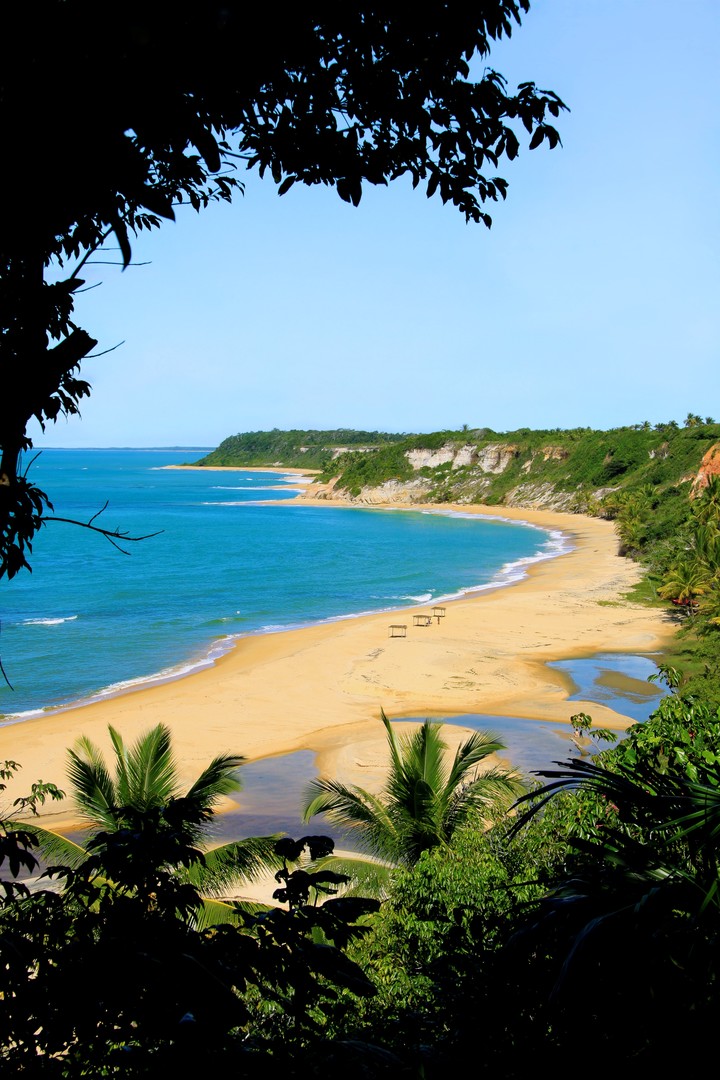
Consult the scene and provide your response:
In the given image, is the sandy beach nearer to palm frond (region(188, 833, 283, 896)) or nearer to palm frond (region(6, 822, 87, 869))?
palm frond (region(6, 822, 87, 869))

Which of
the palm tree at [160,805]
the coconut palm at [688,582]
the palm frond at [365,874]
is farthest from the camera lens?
the coconut palm at [688,582]

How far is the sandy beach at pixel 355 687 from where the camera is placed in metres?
21.2

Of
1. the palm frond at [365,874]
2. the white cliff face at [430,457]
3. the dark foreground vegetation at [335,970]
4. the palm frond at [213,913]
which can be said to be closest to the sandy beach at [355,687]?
the palm frond at [365,874]

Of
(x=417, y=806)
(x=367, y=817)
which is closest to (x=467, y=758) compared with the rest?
(x=417, y=806)

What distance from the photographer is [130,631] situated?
122ft

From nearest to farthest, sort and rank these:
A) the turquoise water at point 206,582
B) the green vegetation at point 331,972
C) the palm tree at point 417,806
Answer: the green vegetation at point 331,972 → the palm tree at point 417,806 → the turquoise water at point 206,582

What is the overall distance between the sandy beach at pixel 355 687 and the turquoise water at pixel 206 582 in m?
2.79

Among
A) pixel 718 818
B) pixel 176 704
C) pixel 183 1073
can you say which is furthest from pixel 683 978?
pixel 176 704

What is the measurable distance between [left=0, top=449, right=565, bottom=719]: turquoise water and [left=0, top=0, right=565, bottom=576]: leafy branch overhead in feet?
29.2

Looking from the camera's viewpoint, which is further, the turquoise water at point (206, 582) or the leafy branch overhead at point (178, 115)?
the turquoise water at point (206, 582)

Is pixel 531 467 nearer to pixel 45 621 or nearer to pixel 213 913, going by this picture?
pixel 45 621

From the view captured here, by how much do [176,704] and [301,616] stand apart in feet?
53.1

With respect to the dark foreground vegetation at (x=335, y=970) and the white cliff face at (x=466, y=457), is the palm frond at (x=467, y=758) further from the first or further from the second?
the white cliff face at (x=466, y=457)

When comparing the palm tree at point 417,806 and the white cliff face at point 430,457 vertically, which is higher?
the white cliff face at point 430,457
